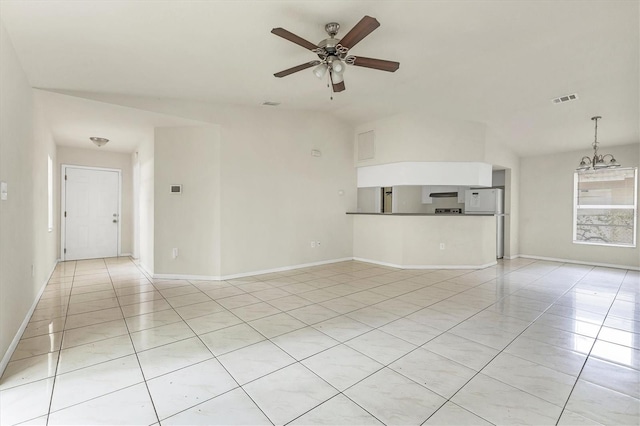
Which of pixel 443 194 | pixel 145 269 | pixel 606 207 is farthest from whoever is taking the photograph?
pixel 443 194

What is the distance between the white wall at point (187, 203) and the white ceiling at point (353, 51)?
30.7 inches

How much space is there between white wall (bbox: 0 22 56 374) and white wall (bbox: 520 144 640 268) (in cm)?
883

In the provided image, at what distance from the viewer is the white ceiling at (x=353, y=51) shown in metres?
2.39

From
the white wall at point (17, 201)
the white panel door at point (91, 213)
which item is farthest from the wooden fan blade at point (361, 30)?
the white panel door at point (91, 213)

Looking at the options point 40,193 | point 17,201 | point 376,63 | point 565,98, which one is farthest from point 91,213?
point 565,98

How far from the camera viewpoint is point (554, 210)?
21.9 ft

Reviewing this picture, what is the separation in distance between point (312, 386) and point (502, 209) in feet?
22.3

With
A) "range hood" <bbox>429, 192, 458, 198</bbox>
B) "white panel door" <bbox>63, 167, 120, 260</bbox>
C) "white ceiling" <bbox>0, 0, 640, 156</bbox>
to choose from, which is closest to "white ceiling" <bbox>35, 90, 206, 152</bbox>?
"white ceiling" <bbox>0, 0, 640, 156</bbox>

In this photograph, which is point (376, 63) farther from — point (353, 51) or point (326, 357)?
point (326, 357)

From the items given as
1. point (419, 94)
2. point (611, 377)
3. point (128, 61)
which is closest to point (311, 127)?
point (419, 94)

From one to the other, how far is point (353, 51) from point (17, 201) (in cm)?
358

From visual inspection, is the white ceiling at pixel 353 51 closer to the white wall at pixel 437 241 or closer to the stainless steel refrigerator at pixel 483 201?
the stainless steel refrigerator at pixel 483 201

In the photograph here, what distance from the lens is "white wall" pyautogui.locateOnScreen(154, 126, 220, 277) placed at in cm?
471

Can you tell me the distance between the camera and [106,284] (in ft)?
14.6
